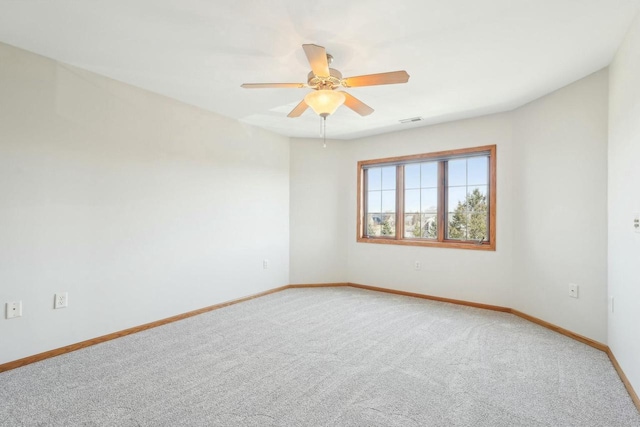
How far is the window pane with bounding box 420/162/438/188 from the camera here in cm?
442

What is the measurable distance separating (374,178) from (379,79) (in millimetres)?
2933

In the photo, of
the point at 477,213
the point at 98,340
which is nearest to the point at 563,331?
the point at 477,213

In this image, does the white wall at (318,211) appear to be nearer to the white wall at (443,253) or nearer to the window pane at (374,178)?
the white wall at (443,253)

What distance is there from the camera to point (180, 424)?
173 centimetres

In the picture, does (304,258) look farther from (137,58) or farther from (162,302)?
(137,58)

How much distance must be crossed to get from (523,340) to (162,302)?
3569mm

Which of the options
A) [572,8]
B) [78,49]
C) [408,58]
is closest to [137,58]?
[78,49]

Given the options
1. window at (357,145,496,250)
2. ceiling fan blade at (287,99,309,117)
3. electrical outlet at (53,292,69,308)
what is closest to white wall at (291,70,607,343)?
window at (357,145,496,250)

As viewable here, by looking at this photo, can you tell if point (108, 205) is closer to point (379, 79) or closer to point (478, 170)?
point (379, 79)

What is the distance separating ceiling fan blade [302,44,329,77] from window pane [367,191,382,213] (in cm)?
298

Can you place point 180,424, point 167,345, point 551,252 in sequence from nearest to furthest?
point 180,424 → point 167,345 → point 551,252

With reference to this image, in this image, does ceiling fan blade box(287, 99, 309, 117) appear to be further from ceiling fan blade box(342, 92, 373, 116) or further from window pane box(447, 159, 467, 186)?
window pane box(447, 159, 467, 186)

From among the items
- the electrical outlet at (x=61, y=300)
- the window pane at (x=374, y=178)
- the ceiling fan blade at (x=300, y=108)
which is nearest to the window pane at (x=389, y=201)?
the window pane at (x=374, y=178)

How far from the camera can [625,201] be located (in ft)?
7.23
